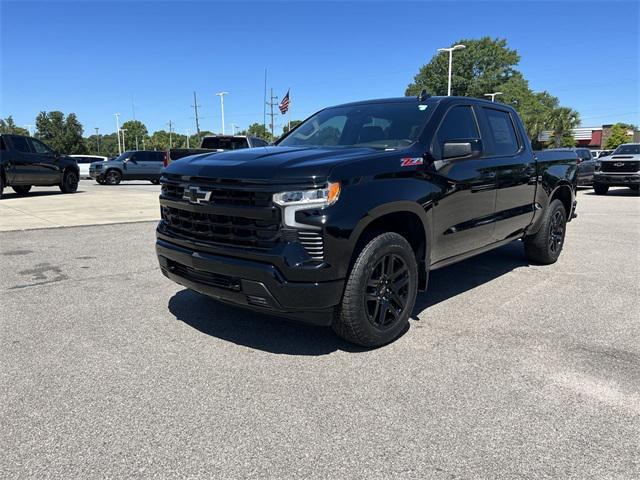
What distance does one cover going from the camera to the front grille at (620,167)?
691 inches

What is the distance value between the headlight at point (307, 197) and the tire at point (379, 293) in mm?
496

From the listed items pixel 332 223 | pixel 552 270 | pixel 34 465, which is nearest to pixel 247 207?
pixel 332 223

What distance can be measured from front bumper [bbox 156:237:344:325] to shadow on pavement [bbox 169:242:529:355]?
1.45ft

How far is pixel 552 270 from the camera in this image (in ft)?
20.5

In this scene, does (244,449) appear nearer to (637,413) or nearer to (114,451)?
(114,451)

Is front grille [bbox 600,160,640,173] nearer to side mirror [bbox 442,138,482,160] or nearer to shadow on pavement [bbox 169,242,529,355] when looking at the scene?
shadow on pavement [bbox 169,242,529,355]

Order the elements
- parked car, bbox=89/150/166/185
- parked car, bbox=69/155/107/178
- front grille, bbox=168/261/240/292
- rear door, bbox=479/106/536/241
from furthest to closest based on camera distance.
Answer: parked car, bbox=69/155/107/178 → parked car, bbox=89/150/166/185 → rear door, bbox=479/106/536/241 → front grille, bbox=168/261/240/292

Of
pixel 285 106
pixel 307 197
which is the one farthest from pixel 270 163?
pixel 285 106

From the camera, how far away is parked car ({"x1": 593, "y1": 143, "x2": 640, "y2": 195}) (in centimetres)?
1755

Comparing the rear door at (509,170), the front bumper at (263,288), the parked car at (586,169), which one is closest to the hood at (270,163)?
the front bumper at (263,288)

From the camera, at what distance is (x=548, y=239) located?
628cm

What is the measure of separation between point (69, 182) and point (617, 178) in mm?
19092

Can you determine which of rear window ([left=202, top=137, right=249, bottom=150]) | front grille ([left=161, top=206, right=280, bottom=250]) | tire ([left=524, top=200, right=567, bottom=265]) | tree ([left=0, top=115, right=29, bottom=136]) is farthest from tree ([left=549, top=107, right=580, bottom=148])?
tree ([left=0, top=115, right=29, bottom=136])

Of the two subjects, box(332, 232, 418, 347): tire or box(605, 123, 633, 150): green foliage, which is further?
box(605, 123, 633, 150): green foliage
